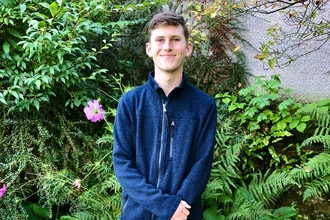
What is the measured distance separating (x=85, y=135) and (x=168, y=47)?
190cm

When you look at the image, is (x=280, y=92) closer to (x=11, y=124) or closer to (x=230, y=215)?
(x=230, y=215)

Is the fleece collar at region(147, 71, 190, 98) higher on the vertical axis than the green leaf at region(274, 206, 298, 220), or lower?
higher


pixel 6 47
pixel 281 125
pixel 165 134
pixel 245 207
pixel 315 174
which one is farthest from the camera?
pixel 281 125

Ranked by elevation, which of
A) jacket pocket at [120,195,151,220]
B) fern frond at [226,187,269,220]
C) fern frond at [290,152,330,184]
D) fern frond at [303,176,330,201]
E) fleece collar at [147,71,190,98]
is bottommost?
fern frond at [226,187,269,220]

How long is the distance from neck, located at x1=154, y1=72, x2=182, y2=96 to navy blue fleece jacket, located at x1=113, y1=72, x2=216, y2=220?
0.09 ft

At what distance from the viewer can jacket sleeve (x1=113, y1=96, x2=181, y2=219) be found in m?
1.70

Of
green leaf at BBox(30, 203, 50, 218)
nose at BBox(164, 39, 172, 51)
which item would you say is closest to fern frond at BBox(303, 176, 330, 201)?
nose at BBox(164, 39, 172, 51)

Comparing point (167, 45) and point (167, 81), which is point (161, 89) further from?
point (167, 45)

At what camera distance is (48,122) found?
129 inches

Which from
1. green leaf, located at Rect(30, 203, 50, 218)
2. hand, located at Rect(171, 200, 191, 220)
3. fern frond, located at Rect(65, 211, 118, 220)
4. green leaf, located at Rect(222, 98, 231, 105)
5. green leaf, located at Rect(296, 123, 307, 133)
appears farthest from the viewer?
green leaf, located at Rect(222, 98, 231, 105)

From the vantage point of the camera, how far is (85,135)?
338 cm

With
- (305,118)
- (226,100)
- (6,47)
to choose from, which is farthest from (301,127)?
(6,47)

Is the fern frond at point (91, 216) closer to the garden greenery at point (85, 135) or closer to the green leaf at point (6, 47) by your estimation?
the garden greenery at point (85, 135)

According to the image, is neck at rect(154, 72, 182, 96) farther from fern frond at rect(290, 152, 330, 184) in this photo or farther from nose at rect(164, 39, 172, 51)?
fern frond at rect(290, 152, 330, 184)
